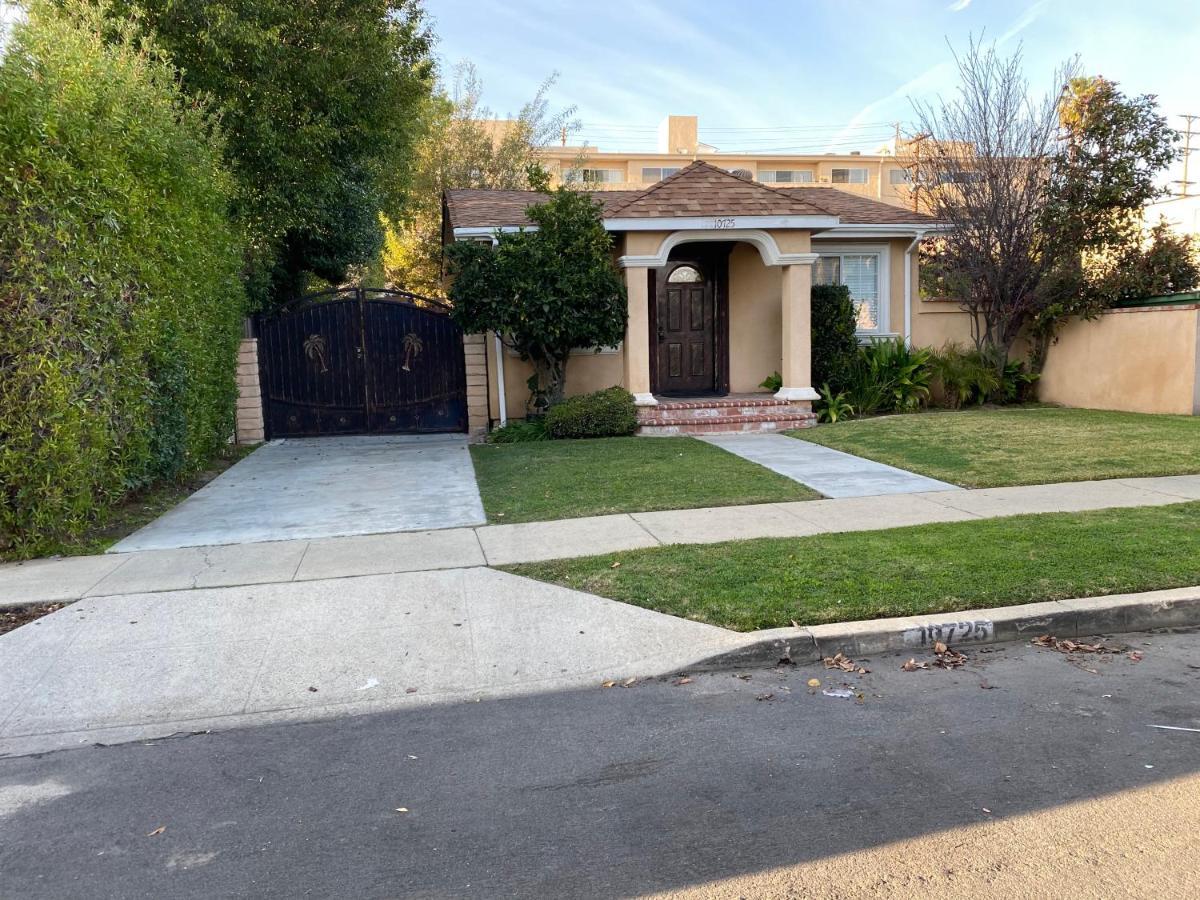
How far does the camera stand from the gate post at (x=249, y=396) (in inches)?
562

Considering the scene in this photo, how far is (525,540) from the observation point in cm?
707

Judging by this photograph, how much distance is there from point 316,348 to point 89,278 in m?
7.65

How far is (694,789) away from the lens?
341 cm

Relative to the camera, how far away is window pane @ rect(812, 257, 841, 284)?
15805mm

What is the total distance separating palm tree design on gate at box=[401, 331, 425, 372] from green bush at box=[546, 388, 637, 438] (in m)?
3.16

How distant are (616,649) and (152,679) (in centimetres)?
253

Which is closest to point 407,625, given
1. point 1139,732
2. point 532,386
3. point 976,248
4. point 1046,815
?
point 1046,815

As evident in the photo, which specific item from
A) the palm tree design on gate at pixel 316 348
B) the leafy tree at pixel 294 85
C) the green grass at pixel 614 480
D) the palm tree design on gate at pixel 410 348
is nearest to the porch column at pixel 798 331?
the green grass at pixel 614 480

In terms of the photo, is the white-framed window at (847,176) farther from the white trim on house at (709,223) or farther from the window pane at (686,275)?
the white trim on house at (709,223)

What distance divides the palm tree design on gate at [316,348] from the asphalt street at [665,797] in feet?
37.5

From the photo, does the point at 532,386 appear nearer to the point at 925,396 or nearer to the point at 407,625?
the point at 925,396

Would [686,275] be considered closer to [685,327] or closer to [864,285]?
[685,327]

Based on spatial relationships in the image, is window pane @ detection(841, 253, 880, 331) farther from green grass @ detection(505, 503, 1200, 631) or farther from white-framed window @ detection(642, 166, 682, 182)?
white-framed window @ detection(642, 166, 682, 182)

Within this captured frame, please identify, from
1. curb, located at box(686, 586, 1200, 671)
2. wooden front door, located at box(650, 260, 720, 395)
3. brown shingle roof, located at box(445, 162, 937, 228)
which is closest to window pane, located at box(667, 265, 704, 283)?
wooden front door, located at box(650, 260, 720, 395)
